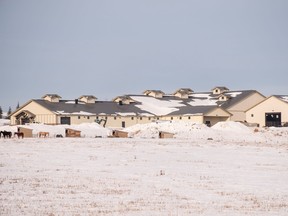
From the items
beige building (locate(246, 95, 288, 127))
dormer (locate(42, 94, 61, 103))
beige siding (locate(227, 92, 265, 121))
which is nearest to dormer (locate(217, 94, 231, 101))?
beige siding (locate(227, 92, 265, 121))

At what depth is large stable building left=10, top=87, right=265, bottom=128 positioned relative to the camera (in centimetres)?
9362

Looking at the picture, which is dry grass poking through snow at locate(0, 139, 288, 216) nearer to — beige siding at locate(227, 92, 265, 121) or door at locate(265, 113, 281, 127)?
door at locate(265, 113, 281, 127)

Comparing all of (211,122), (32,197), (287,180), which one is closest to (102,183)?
(32,197)

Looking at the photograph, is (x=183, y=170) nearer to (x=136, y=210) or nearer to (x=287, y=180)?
(x=287, y=180)

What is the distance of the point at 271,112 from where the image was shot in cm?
9494

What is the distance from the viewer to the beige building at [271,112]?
93.8 metres

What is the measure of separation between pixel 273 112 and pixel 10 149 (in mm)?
65146

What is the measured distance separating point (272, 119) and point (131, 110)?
25881 mm

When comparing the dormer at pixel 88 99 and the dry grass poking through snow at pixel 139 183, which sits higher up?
the dormer at pixel 88 99

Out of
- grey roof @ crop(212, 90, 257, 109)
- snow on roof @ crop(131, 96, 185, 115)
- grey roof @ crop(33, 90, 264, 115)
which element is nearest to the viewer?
grey roof @ crop(33, 90, 264, 115)

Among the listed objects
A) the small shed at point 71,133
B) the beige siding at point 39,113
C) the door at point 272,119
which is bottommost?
the small shed at point 71,133

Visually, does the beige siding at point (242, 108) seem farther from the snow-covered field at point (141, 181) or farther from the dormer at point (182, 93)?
the snow-covered field at point (141, 181)

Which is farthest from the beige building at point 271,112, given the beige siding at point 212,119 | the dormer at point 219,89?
the dormer at point 219,89

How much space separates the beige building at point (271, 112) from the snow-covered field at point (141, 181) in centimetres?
Answer: 5323
